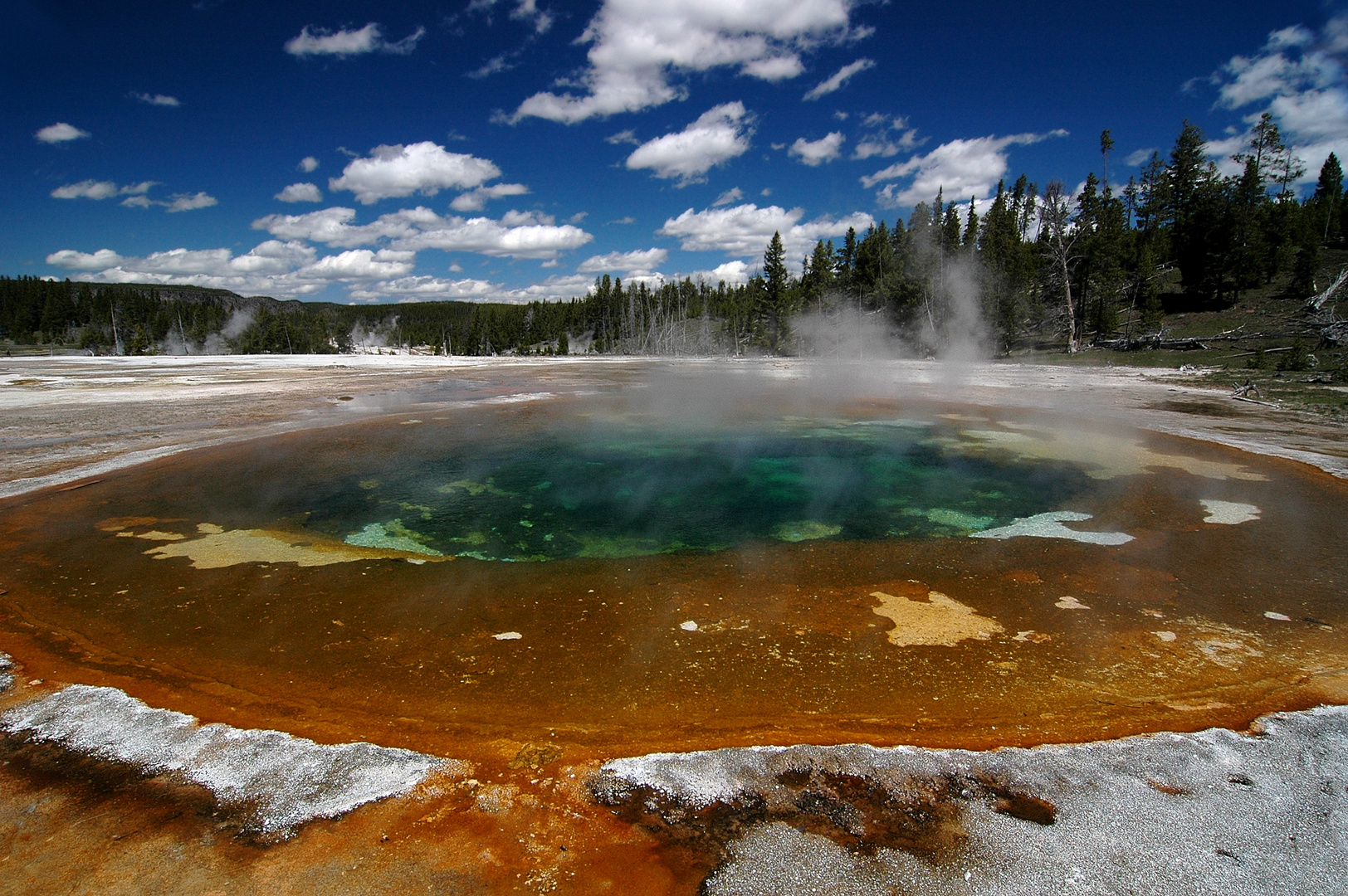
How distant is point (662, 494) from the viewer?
763cm

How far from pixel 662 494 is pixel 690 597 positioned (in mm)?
3053

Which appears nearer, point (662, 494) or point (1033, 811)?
point (1033, 811)

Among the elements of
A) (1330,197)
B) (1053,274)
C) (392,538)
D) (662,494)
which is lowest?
(392,538)

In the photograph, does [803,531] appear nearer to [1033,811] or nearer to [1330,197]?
[1033,811]

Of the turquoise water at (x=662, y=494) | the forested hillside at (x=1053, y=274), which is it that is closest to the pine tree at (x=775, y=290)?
the forested hillside at (x=1053, y=274)

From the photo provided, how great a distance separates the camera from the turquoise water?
6.09m

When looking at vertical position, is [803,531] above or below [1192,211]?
below

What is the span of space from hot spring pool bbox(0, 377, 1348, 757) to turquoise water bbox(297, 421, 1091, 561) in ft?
0.19

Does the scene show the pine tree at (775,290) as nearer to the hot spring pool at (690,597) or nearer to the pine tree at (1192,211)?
the pine tree at (1192,211)

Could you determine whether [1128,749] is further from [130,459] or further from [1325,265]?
[1325,265]

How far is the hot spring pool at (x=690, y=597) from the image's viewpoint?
10.6 ft

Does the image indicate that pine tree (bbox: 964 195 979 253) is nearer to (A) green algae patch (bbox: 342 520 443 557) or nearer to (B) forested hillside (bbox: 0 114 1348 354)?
(B) forested hillside (bbox: 0 114 1348 354)

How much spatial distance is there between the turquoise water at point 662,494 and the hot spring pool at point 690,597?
0.06 meters

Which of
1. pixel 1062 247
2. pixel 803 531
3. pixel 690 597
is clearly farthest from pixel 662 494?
pixel 1062 247
